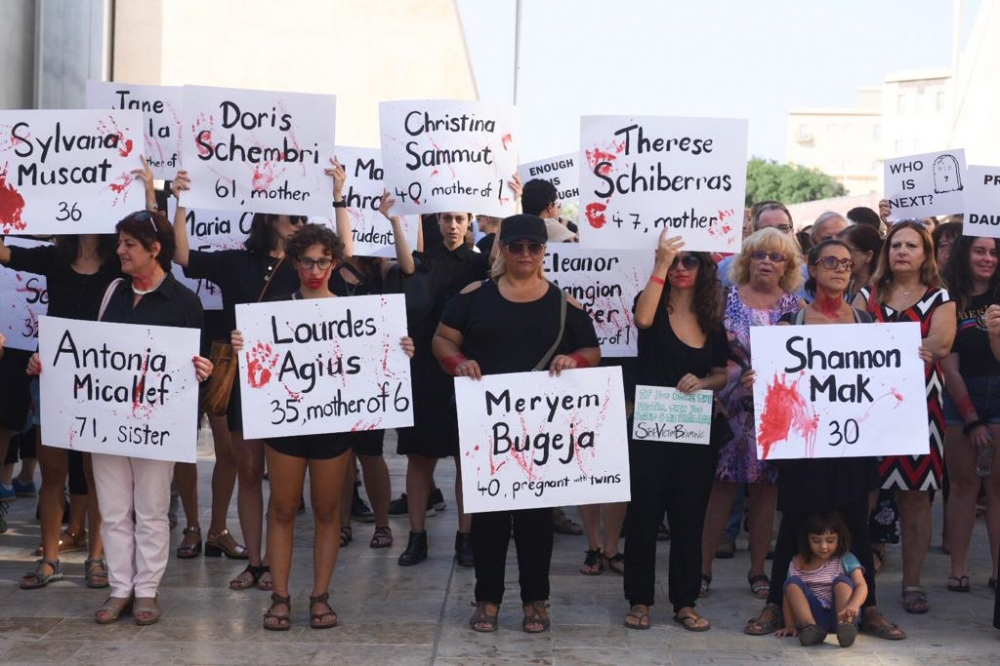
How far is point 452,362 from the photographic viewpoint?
6492 mm

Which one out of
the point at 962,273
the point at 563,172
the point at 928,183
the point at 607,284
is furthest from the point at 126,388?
the point at 928,183

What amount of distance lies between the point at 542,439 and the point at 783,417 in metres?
1.16

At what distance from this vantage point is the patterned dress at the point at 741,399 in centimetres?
715

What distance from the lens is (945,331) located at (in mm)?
6930

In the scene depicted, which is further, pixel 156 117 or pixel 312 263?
pixel 156 117

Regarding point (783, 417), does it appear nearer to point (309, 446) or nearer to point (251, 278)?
point (309, 446)

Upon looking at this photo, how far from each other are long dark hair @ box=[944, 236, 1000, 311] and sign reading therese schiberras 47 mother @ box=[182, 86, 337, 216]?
3.60 metres

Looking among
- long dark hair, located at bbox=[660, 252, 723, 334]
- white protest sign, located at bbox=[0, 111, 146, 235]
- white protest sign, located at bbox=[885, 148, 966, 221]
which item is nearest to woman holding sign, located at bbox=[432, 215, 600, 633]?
long dark hair, located at bbox=[660, 252, 723, 334]

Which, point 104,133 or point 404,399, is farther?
point 104,133

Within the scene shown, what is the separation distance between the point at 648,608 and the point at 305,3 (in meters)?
18.2

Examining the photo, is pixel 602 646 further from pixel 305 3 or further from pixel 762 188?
pixel 762 188

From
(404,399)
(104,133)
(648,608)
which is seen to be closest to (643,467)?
(648,608)

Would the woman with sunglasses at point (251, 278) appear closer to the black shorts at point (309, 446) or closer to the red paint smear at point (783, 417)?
the black shorts at point (309, 446)

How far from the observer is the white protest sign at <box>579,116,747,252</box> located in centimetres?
696
